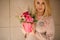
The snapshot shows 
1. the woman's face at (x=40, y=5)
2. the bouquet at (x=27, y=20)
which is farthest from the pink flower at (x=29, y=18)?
the woman's face at (x=40, y=5)

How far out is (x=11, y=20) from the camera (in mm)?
1273

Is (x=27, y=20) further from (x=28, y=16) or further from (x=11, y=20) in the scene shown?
(x=11, y=20)

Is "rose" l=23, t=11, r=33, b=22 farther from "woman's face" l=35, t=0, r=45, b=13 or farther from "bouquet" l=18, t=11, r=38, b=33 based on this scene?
"woman's face" l=35, t=0, r=45, b=13

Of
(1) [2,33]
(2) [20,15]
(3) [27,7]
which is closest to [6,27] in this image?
(1) [2,33]

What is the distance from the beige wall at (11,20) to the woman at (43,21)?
A: 67mm

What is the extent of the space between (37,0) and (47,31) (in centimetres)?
36

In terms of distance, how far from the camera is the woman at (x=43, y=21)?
1282 millimetres

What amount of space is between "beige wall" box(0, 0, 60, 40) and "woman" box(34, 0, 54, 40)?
0.22ft

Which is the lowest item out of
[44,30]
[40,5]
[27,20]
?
[44,30]

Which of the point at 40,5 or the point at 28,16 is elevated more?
the point at 40,5

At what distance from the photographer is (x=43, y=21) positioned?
50.9 inches

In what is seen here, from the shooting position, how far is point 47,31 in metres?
1.29

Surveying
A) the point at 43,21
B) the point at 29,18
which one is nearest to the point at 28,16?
the point at 29,18

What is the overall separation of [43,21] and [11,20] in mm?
349
